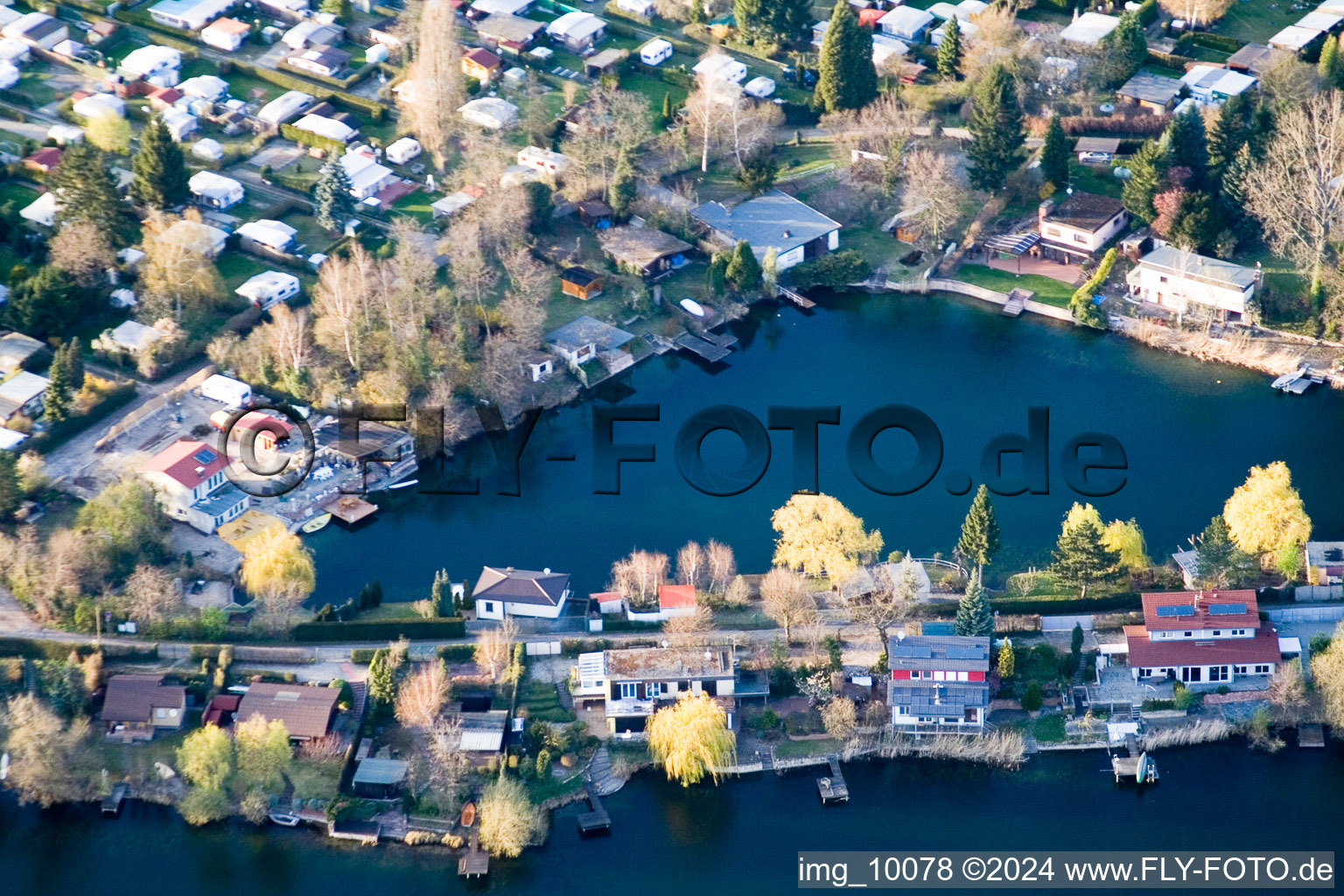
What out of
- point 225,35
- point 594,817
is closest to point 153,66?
point 225,35

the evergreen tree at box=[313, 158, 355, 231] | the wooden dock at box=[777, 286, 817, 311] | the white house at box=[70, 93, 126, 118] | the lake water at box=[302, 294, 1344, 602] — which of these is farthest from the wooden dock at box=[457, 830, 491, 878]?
the white house at box=[70, 93, 126, 118]

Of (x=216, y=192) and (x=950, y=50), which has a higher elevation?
(x=950, y=50)

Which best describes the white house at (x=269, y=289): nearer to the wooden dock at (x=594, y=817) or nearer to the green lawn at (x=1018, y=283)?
the green lawn at (x=1018, y=283)

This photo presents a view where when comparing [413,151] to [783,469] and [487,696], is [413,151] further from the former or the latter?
[487,696]

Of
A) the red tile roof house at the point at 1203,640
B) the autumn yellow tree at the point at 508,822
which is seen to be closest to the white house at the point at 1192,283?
the red tile roof house at the point at 1203,640

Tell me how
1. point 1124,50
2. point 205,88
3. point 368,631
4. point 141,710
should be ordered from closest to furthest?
point 141,710 → point 368,631 → point 1124,50 → point 205,88

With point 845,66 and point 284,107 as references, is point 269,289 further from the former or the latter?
point 845,66

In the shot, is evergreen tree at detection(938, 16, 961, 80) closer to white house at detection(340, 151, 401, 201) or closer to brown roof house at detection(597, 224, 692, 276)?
brown roof house at detection(597, 224, 692, 276)

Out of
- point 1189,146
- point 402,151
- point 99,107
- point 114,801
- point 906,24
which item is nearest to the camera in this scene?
point 114,801

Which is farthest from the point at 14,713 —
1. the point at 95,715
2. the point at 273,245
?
the point at 273,245
